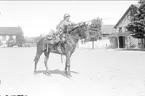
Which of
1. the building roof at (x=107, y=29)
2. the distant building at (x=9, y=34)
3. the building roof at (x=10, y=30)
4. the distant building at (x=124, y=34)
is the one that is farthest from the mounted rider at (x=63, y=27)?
the building roof at (x=10, y=30)

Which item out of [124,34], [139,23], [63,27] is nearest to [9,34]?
[124,34]

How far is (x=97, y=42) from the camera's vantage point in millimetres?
57812

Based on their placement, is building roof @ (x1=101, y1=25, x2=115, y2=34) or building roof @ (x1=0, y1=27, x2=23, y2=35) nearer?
building roof @ (x1=101, y1=25, x2=115, y2=34)

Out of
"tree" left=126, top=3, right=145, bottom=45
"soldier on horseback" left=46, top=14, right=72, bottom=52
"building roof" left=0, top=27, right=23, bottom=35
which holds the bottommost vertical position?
"soldier on horseback" left=46, top=14, right=72, bottom=52

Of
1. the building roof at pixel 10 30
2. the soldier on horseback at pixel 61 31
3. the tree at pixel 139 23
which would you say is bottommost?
the soldier on horseback at pixel 61 31

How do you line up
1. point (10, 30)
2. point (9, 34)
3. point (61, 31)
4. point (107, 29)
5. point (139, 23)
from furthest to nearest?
point (10, 30) → point (9, 34) → point (107, 29) → point (139, 23) → point (61, 31)

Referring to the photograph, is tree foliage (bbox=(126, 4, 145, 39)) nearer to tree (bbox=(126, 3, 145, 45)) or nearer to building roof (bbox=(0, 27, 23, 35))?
tree (bbox=(126, 3, 145, 45))

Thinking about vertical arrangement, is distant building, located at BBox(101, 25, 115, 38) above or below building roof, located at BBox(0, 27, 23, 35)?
below

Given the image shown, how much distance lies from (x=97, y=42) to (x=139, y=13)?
916 inches

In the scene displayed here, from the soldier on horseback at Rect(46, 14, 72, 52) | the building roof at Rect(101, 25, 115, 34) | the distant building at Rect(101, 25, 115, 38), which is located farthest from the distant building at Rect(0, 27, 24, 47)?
the soldier on horseback at Rect(46, 14, 72, 52)

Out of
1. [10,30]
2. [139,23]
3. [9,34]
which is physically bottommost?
[139,23]

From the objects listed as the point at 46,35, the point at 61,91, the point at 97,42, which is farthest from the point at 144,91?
the point at 97,42

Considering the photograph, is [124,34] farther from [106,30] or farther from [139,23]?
[106,30]

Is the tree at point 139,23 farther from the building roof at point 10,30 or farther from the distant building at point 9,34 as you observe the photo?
the building roof at point 10,30
